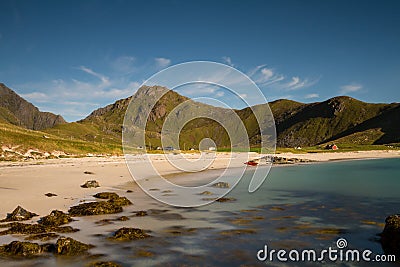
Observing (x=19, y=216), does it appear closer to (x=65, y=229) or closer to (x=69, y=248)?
(x=65, y=229)

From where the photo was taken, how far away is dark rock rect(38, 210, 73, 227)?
1302 centimetres

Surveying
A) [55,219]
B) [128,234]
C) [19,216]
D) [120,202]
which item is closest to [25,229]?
[55,219]

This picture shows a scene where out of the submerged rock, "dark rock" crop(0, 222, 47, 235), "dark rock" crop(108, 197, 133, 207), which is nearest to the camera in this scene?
"dark rock" crop(0, 222, 47, 235)

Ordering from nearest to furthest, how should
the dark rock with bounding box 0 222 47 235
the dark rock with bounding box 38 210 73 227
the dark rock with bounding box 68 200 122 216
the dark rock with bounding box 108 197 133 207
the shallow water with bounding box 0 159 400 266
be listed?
the shallow water with bounding box 0 159 400 266 → the dark rock with bounding box 0 222 47 235 → the dark rock with bounding box 38 210 73 227 → the dark rock with bounding box 68 200 122 216 → the dark rock with bounding box 108 197 133 207

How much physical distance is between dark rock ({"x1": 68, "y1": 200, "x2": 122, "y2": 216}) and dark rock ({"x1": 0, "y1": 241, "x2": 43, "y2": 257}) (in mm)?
5265

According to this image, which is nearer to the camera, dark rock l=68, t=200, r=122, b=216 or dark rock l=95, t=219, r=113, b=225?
dark rock l=95, t=219, r=113, b=225

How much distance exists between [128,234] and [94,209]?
4.79 m

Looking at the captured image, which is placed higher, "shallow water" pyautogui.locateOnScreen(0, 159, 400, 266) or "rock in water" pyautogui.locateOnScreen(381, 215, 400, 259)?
"rock in water" pyautogui.locateOnScreen(381, 215, 400, 259)

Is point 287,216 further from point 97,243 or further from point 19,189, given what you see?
point 19,189

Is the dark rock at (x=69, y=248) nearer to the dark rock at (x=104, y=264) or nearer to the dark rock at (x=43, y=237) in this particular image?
the dark rock at (x=104, y=264)

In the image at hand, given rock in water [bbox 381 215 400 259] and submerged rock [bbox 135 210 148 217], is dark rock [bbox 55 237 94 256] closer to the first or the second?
submerged rock [bbox 135 210 148 217]

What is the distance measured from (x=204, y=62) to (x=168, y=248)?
9.49 meters

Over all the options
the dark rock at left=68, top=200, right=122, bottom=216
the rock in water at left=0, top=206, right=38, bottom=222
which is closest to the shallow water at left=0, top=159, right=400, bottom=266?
the dark rock at left=68, top=200, right=122, bottom=216

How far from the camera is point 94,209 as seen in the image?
15.4 meters
